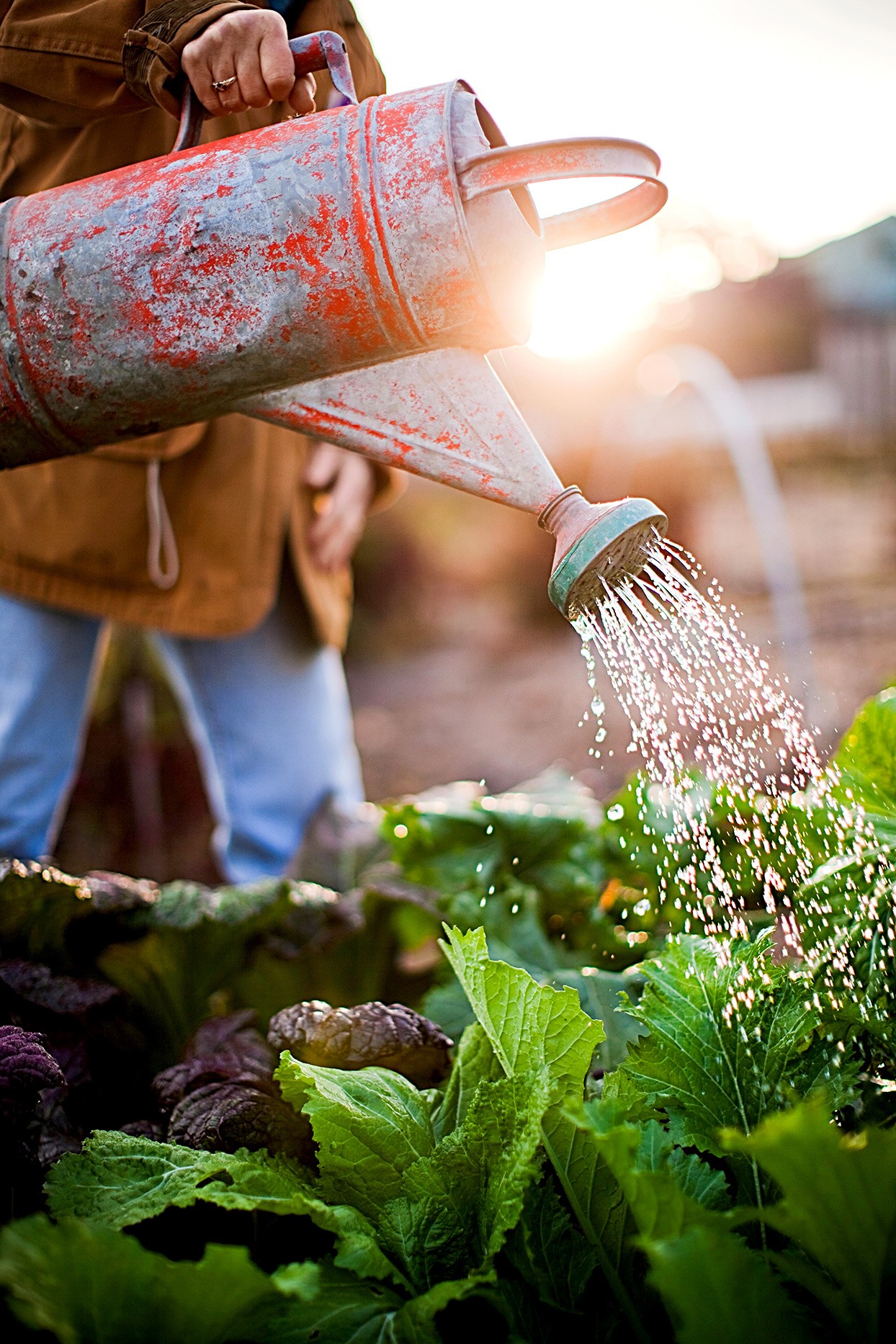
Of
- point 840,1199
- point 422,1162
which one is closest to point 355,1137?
point 422,1162

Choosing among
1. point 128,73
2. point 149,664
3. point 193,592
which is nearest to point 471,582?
point 149,664

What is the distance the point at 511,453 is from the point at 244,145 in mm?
397

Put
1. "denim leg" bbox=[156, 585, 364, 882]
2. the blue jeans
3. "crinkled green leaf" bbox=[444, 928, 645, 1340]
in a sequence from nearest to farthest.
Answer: "crinkled green leaf" bbox=[444, 928, 645, 1340] < the blue jeans < "denim leg" bbox=[156, 585, 364, 882]

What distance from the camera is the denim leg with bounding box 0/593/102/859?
Answer: 176 centimetres

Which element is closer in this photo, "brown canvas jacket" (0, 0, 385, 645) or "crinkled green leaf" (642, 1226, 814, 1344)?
"crinkled green leaf" (642, 1226, 814, 1344)

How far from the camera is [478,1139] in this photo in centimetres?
84

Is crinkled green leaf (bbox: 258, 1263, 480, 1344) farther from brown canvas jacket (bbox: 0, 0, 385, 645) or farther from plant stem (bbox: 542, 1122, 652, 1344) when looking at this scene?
brown canvas jacket (bbox: 0, 0, 385, 645)

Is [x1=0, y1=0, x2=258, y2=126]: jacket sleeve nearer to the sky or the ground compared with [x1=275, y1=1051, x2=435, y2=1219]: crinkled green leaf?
nearer to the sky

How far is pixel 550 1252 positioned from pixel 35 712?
52.1 inches

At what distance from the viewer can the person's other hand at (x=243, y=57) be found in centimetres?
97

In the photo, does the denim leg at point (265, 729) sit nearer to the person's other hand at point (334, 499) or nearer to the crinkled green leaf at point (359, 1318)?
the person's other hand at point (334, 499)

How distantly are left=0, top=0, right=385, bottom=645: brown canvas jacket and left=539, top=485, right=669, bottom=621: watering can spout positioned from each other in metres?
0.62

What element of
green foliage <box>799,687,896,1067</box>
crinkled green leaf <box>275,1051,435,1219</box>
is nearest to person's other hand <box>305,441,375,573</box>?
green foliage <box>799,687,896,1067</box>

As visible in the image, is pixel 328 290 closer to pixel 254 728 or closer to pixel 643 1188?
pixel 643 1188
